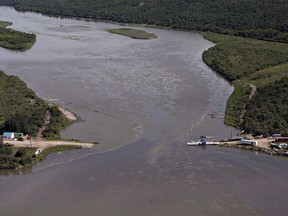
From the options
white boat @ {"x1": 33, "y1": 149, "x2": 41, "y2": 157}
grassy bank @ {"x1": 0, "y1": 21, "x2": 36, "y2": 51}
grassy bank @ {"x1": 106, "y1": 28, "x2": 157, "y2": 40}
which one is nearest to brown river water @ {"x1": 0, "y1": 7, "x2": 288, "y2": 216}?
white boat @ {"x1": 33, "y1": 149, "x2": 41, "y2": 157}

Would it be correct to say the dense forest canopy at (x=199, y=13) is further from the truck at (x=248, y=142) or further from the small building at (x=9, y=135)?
the small building at (x=9, y=135)

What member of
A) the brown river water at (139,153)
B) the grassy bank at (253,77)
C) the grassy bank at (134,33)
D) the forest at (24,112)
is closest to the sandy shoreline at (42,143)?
the brown river water at (139,153)

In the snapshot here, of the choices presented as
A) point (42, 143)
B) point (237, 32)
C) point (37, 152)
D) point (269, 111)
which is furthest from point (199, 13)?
point (37, 152)

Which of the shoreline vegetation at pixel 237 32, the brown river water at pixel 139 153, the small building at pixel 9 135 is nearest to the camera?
the brown river water at pixel 139 153

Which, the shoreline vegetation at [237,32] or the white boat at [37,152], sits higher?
the shoreline vegetation at [237,32]

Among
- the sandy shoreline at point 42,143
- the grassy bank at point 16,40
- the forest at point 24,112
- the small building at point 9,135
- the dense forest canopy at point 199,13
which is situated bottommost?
the sandy shoreline at point 42,143

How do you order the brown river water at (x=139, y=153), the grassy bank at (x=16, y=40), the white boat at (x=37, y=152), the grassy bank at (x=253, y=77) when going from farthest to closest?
the grassy bank at (x=16, y=40) → the grassy bank at (x=253, y=77) → the white boat at (x=37, y=152) → the brown river water at (x=139, y=153)
